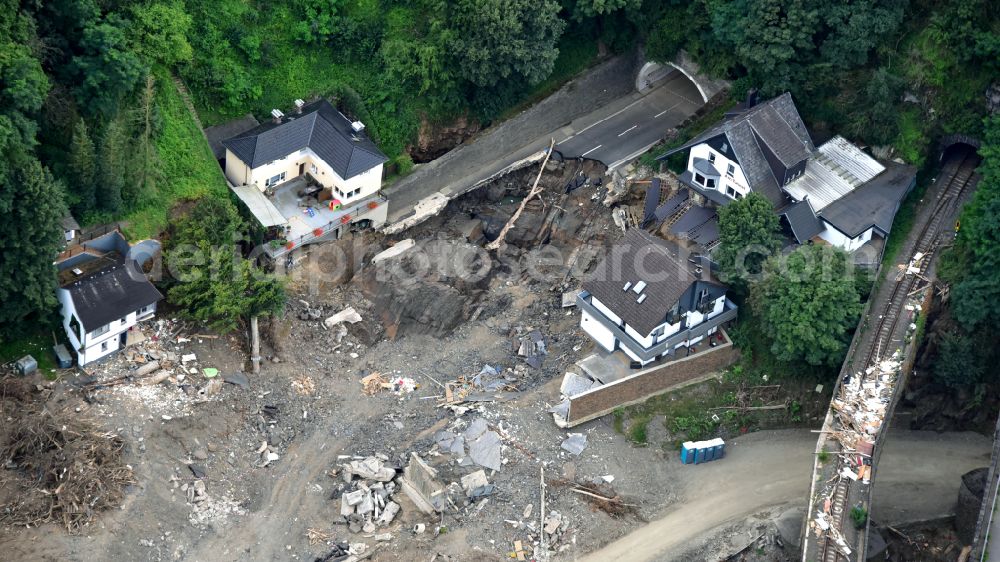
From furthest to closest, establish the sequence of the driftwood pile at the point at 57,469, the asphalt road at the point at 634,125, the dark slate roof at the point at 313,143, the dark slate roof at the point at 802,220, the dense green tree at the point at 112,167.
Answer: the asphalt road at the point at 634,125
the dark slate roof at the point at 313,143
the dark slate roof at the point at 802,220
the dense green tree at the point at 112,167
the driftwood pile at the point at 57,469

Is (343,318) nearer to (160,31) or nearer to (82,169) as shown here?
(82,169)

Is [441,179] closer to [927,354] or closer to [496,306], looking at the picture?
[496,306]

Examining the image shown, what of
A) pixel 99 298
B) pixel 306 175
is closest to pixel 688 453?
pixel 306 175

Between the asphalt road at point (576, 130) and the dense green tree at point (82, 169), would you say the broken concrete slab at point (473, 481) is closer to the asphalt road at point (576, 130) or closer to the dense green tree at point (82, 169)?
the asphalt road at point (576, 130)

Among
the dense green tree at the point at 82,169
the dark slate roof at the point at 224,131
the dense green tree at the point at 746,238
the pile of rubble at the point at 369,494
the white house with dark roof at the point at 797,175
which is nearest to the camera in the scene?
the pile of rubble at the point at 369,494

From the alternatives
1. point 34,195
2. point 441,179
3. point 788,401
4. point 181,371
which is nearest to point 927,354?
point 788,401

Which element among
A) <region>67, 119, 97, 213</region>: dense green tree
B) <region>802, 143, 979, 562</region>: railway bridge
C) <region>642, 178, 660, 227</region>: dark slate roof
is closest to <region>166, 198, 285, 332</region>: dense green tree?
<region>67, 119, 97, 213</region>: dense green tree

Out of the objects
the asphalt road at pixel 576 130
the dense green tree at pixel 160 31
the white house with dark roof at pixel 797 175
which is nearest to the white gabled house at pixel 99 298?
the dense green tree at pixel 160 31
